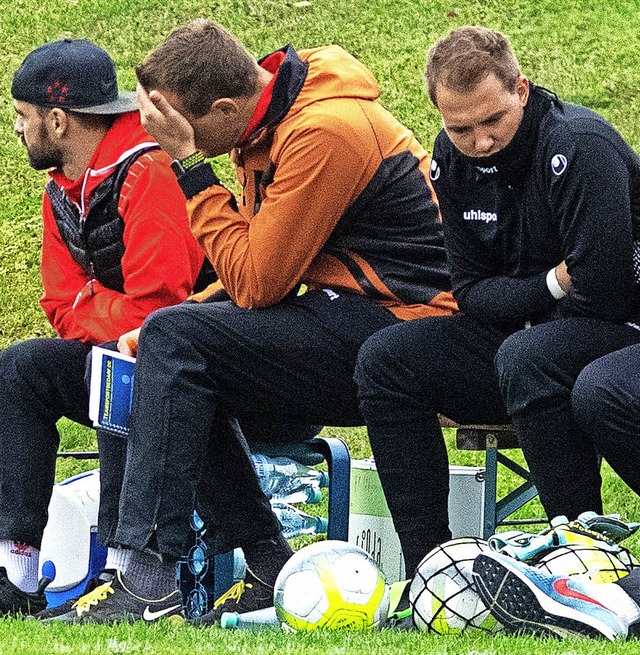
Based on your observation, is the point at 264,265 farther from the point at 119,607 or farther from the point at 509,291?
the point at 119,607

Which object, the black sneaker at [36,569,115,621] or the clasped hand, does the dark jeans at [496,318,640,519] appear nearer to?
the clasped hand

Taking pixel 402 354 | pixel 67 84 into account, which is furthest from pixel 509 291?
pixel 67 84

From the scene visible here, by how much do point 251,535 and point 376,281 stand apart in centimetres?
83

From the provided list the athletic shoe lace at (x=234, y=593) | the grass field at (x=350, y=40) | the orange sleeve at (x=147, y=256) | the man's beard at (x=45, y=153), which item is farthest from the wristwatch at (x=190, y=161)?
the grass field at (x=350, y=40)

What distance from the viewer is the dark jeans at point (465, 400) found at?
3725mm

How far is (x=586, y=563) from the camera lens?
3449 millimetres

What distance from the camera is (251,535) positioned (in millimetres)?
4262

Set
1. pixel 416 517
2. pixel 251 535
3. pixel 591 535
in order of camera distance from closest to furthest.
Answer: pixel 591 535 → pixel 416 517 → pixel 251 535

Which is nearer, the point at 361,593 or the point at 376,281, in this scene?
the point at 361,593

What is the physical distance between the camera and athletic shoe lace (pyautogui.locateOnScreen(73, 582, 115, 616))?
4.07 m

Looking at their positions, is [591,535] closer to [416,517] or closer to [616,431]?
[616,431]

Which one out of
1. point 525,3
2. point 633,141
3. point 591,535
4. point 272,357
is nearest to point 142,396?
point 272,357

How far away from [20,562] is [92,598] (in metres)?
0.37

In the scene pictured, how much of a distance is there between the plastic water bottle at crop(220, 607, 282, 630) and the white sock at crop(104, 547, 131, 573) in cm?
35
